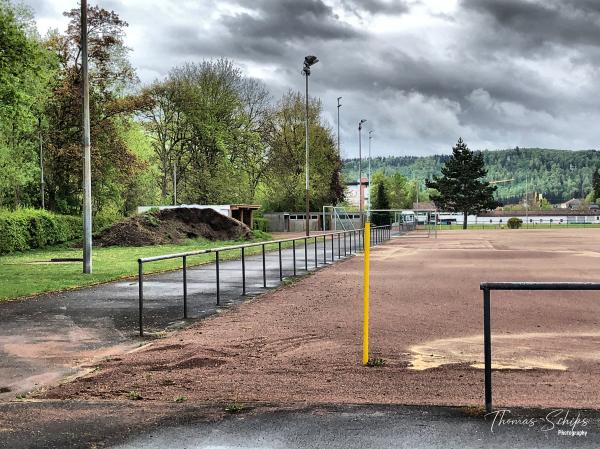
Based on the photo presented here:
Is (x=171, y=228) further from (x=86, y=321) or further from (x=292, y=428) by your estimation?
(x=292, y=428)

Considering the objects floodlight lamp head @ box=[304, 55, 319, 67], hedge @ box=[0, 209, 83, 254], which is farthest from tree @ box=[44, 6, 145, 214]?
floodlight lamp head @ box=[304, 55, 319, 67]

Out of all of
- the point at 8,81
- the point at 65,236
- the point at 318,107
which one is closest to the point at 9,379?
the point at 8,81

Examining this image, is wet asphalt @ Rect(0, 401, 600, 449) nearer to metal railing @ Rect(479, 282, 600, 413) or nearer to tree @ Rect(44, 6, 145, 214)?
metal railing @ Rect(479, 282, 600, 413)

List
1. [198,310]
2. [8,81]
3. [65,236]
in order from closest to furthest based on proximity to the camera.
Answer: [198,310] → [8,81] → [65,236]

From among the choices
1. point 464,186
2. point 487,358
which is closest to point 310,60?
point 487,358

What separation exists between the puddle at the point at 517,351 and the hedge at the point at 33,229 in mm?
25319

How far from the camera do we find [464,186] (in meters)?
92.5

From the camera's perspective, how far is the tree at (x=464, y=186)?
91.4 meters

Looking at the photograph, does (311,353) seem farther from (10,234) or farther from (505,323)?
(10,234)

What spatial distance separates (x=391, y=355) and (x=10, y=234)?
2608cm

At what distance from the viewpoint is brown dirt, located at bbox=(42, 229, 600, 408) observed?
557 centimetres

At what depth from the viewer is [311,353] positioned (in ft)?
24.3

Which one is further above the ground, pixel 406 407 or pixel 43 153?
pixel 43 153

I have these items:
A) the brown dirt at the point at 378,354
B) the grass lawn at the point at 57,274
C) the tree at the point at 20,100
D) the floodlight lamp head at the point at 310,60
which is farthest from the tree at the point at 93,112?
the brown dirt at the point at 378,354
